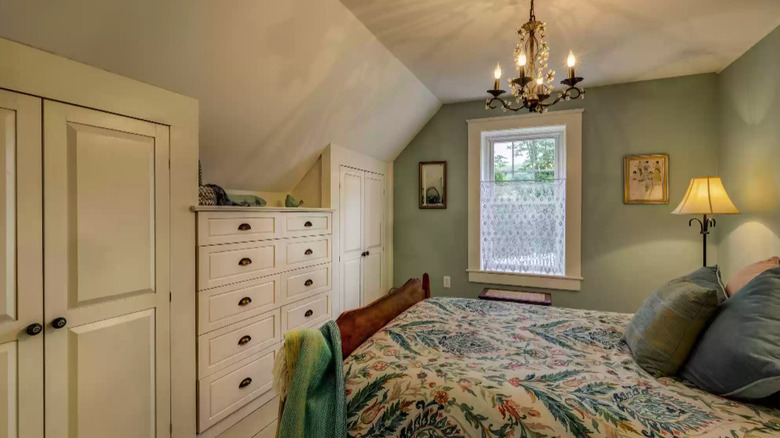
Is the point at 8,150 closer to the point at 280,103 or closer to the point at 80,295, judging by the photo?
the point at 80,295

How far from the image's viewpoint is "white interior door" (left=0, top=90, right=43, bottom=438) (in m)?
1.18

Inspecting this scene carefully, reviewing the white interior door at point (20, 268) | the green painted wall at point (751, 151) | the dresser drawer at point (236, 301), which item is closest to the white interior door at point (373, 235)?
the dresser drawer at point (236, 301)

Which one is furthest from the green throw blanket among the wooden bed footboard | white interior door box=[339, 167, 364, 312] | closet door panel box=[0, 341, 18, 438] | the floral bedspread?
white interior door box=[339, 167, 364, 312]

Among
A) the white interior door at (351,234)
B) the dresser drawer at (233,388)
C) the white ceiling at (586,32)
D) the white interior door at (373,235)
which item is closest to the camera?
the dresser drawer at (233,388)

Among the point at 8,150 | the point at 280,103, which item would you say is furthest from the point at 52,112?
the point at 280,103

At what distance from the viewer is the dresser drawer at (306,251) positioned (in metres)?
2.47

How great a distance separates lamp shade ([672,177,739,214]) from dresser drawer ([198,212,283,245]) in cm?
287

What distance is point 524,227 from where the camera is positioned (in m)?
3.55

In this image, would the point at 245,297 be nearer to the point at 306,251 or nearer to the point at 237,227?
the point at 237,227

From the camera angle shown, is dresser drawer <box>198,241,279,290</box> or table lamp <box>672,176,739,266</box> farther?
table lamp <box>672,176,739,266</box>

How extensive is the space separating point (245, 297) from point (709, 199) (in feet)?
10.3

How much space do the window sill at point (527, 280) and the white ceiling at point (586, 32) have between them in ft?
6.18

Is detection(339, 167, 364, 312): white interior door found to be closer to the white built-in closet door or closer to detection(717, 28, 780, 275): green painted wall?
A: the white built-in closet door

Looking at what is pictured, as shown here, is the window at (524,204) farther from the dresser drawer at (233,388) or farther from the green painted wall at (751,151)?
the dresser drawer at (233,388)
